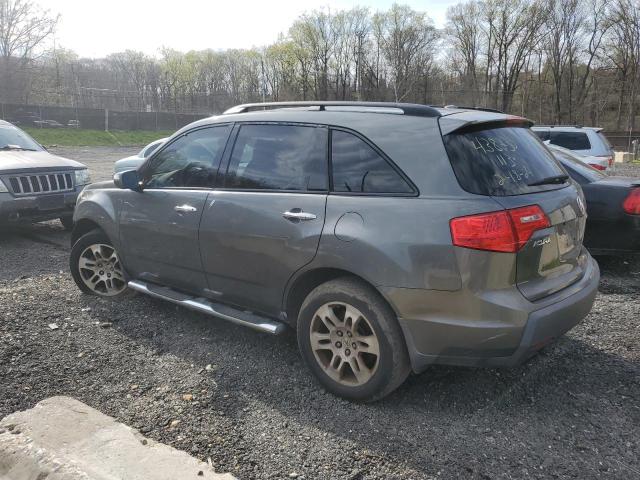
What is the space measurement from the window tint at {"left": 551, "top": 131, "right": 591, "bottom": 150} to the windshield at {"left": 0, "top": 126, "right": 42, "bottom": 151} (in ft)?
34.8

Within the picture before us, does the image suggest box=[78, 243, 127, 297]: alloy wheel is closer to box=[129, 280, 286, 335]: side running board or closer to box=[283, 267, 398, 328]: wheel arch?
box=[129, 280, 286, 335]: side running board

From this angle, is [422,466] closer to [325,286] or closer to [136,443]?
Result: [325,286]

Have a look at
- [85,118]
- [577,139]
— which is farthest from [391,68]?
[577,139]

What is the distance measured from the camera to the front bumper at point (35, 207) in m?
7.03

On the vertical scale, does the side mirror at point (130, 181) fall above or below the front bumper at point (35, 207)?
above

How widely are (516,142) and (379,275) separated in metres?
1.24

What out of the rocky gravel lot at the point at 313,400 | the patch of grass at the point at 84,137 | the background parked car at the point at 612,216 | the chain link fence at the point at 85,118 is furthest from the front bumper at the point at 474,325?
the chain link fence at the point at 85,118

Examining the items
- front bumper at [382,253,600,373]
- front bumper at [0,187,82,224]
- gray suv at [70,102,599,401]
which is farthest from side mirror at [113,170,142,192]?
front bumper at [0,187,82,224]

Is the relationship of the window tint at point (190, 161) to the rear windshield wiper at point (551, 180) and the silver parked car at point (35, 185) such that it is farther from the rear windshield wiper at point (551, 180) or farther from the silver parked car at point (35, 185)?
the silver parked car at point (35, 185)

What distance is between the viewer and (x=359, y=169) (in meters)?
3.16

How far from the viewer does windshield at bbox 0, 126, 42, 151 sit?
327 inches

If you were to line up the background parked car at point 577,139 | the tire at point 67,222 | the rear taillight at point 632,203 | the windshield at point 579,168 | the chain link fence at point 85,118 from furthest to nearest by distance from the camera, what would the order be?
the chain link fence at point 85,118 < the background parked car at point 577,139 < the tire at point 67,222 < the windshield at point 579,168 < the rear taillight at point 632,203

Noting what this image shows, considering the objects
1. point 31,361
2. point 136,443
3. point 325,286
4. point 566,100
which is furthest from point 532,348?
point 566,100

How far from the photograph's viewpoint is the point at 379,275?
2908 mm
